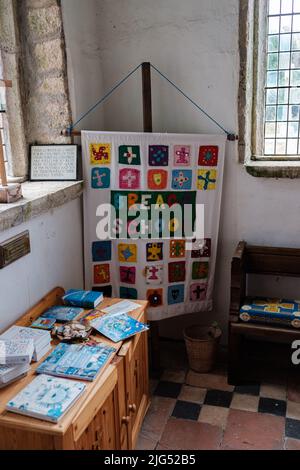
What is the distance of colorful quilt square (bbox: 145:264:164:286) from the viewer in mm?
3215

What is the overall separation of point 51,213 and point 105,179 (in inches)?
20.4

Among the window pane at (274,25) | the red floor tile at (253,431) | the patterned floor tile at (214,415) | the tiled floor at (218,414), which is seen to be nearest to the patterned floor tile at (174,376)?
the tiled floor at (218,414)

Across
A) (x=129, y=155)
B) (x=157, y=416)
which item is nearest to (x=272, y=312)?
(x=157, y=416)

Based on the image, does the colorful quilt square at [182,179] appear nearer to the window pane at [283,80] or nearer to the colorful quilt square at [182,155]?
the colorful quilt square at [182,155]

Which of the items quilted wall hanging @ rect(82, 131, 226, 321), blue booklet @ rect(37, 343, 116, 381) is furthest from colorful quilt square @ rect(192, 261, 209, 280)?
blue booklet @ rect(37, 343, 116, 381)

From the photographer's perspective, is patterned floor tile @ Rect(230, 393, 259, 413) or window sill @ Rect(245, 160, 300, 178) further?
window sill @ Rect(245, 160, 300, 178)

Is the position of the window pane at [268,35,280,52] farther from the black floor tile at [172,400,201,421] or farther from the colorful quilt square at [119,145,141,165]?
the black floor tile at [172,400,201,421]

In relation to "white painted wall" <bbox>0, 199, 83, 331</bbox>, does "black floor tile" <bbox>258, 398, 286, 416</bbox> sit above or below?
below

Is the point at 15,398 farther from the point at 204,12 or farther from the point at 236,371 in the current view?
the point at 204,12

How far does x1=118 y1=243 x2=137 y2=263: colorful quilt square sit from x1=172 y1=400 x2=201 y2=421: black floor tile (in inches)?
38.6

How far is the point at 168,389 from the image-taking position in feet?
10.1

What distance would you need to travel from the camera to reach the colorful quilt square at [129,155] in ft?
10.1

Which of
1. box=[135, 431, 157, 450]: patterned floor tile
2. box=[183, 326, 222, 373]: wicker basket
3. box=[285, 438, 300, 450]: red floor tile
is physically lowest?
box=[135, 431, 157, 450]: patterned floor tile
